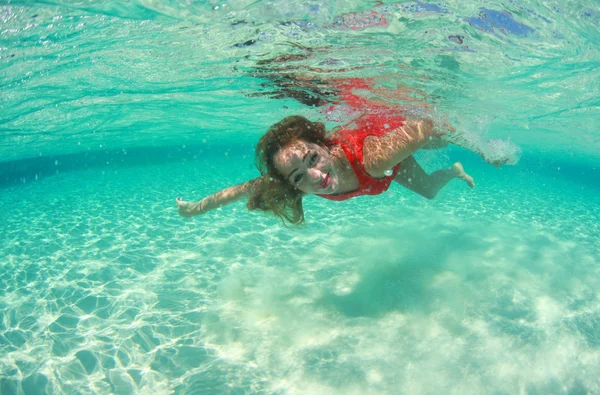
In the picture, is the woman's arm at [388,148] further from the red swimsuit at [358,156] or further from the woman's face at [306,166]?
the woman's face at [306,166]

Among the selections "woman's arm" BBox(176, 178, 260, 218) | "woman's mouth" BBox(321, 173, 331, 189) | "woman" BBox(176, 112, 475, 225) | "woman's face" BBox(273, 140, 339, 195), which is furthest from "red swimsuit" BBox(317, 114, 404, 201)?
"woman's arm" BBox(176, 178, 260, 218)

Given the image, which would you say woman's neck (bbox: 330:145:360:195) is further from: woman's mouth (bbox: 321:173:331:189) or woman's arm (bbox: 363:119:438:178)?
woman's mouth (bbox: 321:173:331:189)

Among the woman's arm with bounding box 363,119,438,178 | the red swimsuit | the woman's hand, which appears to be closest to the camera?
the woman's arm with bounding box 363,119,438,178

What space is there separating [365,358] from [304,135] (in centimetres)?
343

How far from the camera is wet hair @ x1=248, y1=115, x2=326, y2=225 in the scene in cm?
434

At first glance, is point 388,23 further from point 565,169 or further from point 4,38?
point 565,169

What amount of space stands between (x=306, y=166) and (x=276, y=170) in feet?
1.91

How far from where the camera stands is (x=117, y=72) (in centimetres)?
1059

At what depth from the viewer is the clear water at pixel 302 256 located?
15.5 ft

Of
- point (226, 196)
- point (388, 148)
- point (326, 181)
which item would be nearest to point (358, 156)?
point (388, 148)

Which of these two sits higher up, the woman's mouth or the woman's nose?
the woman's nose

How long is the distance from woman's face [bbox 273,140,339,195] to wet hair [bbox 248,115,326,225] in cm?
19

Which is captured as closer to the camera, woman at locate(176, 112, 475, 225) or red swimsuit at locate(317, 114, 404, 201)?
woman at locate(176, 112, 475, 225)

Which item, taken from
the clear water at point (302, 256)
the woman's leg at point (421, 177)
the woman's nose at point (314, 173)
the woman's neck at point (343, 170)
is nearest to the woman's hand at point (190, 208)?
the clear water at point (302, 256)
